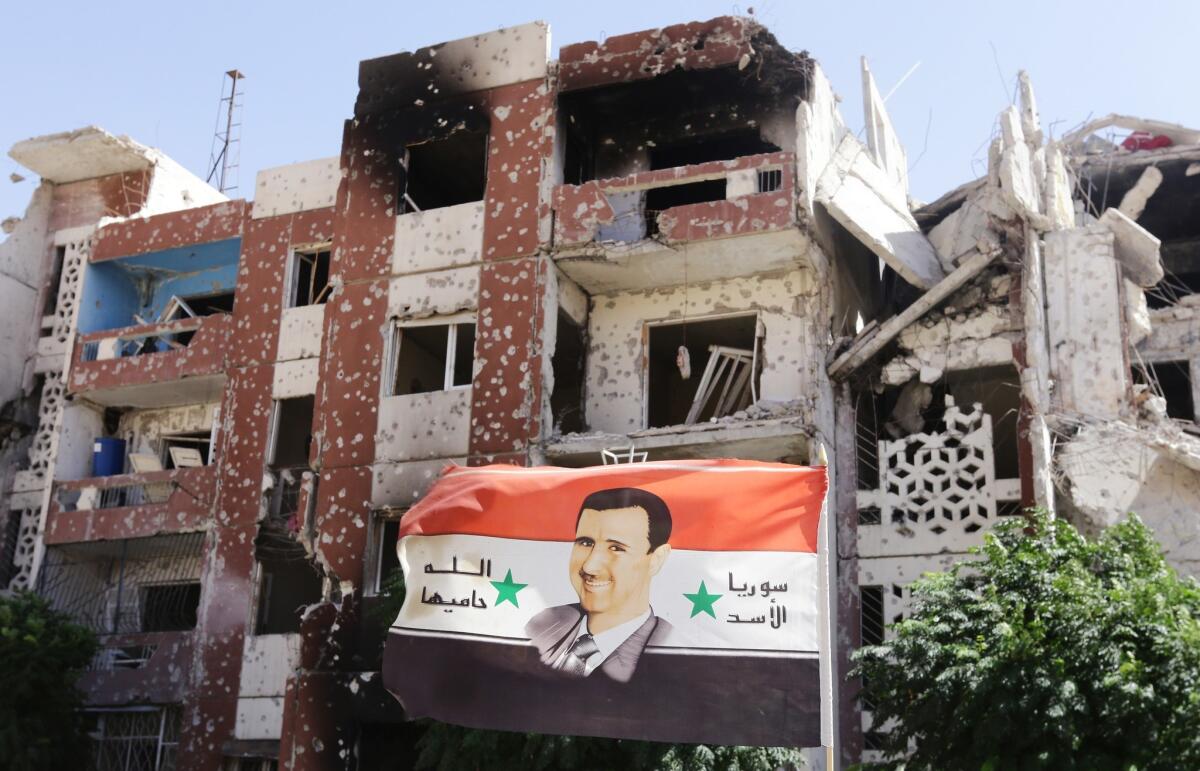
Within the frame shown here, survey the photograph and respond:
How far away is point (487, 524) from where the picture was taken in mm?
12719

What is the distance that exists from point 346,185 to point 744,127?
20.1ft

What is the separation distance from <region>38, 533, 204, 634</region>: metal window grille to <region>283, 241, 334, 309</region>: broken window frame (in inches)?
170

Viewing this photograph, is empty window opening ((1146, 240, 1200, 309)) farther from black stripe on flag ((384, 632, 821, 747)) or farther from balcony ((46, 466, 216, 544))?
balcony ((46, 466, 216, 544))

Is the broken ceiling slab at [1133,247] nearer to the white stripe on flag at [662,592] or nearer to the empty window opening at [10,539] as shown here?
the white stripe on flag at [662,592]

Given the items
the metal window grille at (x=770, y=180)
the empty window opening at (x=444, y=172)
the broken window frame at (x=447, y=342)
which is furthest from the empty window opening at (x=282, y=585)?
the metal window grille at (x=770, y=180)

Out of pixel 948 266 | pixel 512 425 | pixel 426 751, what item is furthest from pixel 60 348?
pixel 948 266

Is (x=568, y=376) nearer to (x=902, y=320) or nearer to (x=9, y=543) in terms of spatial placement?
(x=902, y=320)

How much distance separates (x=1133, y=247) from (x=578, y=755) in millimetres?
9865

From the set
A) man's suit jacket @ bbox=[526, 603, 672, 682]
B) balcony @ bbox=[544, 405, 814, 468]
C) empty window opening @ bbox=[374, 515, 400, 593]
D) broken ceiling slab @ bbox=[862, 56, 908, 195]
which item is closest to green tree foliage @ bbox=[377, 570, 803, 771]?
man's suit jacket @ bbox=[526, 603, 672, 682]

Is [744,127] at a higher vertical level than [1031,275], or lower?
higher

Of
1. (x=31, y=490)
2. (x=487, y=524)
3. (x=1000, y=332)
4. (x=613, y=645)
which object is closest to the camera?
(x=613, y=645)

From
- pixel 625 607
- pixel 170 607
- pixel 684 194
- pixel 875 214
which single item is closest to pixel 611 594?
pixel 625 607

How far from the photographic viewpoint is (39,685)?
19.2 metres

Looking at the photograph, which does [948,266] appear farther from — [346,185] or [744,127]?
[346,185]
